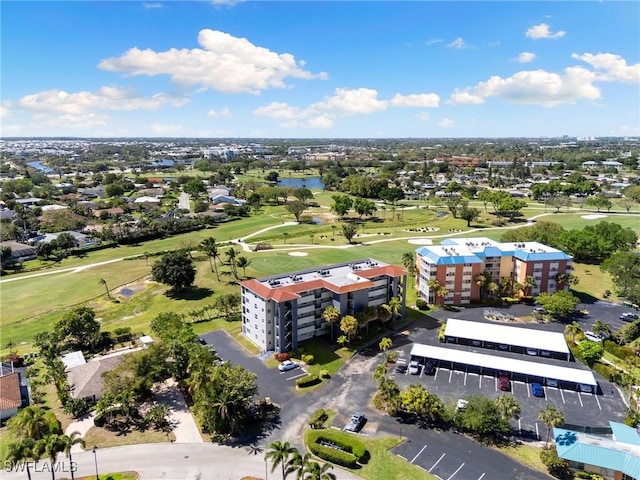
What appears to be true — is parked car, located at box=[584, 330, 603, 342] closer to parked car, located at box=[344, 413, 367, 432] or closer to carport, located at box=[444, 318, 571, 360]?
carport, located at box=[444, 318, 571, 360]

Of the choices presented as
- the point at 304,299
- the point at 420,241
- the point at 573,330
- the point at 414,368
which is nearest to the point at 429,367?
the point at 414,368

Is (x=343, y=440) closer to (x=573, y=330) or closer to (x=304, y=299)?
(x=304, y=299)

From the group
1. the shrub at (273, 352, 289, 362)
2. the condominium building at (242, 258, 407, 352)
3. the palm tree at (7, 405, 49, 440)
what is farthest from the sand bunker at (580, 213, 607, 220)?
the palm tree at (7, 405, 49, 440)

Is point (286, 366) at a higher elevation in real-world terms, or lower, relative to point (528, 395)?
higher

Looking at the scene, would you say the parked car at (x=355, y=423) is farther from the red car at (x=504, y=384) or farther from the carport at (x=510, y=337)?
the carport at (x=510, y=337)

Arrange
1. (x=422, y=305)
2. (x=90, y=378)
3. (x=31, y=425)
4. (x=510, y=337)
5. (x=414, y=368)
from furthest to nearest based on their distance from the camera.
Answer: (x=422, y=305), (x=510, y=337), (x=414, y=368), (x=90, y=378), (x=31, y=425)

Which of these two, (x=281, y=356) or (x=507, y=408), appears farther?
(x=281, y=356)
